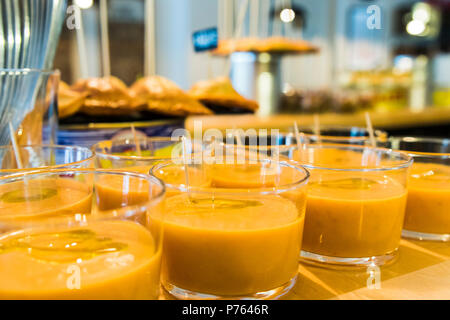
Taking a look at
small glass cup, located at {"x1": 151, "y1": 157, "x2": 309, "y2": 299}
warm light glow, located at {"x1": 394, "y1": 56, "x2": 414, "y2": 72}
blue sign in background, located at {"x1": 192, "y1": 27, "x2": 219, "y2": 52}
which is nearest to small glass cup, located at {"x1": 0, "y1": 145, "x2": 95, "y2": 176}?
small glass cup, located at {"x1": 151, "y1": 157, "x2": 309, "y2": 299}

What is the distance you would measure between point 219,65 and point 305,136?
365cm

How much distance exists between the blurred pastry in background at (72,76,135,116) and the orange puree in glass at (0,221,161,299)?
655mm

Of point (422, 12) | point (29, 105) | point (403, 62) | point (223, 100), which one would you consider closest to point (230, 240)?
point (29, 105)

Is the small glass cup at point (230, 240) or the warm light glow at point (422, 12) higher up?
the warm light glow at point (422, 12)

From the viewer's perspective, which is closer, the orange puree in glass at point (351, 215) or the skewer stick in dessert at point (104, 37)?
the orange puree in glass at point (351, 215)

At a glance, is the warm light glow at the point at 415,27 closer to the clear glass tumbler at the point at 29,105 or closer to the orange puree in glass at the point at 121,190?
the clear glass tumbler at the point at 29,105

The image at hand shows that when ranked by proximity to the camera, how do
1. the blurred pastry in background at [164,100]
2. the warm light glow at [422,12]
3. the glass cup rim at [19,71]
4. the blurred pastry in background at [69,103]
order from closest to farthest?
the glass cup rim at [19,71]
the blurred pastry in background at [69,103]
the blurred pastry in background at [164,100]
the warm light glow at [422,12]

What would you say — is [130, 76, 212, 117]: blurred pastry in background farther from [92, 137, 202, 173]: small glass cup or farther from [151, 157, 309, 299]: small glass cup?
[151, 157, 309, 299]: small glass cup

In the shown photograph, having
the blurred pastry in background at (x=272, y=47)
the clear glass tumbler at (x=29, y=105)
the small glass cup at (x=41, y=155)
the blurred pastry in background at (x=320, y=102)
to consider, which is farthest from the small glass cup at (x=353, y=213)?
the blurred pastry in background at (x=320, y=102)

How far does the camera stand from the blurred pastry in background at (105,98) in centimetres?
104

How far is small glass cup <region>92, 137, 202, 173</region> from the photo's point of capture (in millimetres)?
646

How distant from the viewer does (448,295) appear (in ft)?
1.79

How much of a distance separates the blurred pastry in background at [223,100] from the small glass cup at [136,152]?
0.50 meters

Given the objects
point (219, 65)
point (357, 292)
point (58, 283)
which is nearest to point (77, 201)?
point (58, 283)
